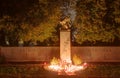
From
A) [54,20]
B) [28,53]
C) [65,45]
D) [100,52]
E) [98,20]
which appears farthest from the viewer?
[28,53]

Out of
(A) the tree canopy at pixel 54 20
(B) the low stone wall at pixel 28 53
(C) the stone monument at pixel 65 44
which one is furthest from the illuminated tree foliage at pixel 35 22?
(C) the stone monument at pixel 65 44

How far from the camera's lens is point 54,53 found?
3303 centimetres

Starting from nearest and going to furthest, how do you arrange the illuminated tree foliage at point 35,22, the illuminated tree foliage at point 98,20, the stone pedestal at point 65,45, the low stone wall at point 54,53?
the stone pedestal at point 65,45, the illuminated tree foliage at point 35,22, the illuminated tree foliage at point 98,20, the low stone wall at point 54,53

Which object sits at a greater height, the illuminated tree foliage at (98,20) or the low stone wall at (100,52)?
the illuminated tree foliage at (98,20)

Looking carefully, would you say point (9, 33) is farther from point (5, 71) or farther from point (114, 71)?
point (114, 71)

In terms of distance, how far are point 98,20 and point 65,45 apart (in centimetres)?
602

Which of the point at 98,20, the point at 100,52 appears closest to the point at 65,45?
the point at 98,20

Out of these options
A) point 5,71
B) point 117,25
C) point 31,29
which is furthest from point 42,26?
point 5,71

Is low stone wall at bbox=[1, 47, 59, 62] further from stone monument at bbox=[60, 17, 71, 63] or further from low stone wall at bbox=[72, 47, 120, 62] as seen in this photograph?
stone monument at bbox=[60, 17, 71, 63]

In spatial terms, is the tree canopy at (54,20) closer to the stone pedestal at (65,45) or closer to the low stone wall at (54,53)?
the low stone wall at (54,53)

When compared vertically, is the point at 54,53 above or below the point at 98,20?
below

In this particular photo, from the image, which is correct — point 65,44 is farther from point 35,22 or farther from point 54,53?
point 54,53

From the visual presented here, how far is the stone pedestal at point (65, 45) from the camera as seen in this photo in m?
Answer: 27.2

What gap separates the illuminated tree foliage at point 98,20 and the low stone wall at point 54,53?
826 millimetres
